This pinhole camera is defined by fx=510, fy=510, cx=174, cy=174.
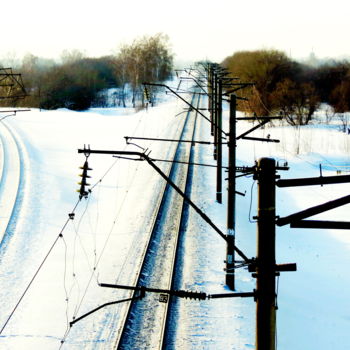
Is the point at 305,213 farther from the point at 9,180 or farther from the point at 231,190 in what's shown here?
the point at 9,180

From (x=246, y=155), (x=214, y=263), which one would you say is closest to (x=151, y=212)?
(x=214, y=263)

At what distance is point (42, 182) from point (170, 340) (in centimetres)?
1787

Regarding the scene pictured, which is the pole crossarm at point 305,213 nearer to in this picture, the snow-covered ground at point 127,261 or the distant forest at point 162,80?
the snow-covered ground at point 127,261

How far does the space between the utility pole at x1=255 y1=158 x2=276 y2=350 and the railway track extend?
4.65 ft

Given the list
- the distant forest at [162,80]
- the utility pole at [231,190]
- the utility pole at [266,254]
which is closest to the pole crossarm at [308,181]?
the utility pole at [266,254]

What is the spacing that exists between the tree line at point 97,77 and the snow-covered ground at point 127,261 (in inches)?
1455

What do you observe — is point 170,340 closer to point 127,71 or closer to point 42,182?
point 42,182

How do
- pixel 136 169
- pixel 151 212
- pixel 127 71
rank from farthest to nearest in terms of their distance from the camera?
pixel 127 71 < pixel 136 169 < pixel 151 212

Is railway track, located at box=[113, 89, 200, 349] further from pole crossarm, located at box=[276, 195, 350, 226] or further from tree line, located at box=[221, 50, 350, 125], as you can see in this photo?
tree line, located at box=[221, 50, 350, 125]

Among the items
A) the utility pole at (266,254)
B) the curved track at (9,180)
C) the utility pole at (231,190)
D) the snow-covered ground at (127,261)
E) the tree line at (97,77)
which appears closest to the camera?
the utility pole at (266,254)

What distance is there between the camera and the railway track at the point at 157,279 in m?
11.9

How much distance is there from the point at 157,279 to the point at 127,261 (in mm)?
2001

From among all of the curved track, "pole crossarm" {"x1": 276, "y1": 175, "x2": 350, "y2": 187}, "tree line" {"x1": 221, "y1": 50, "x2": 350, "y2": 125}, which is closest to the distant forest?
"tree line" {"x1": 221, "y1": 50, "x2": 350, "y2": 125}

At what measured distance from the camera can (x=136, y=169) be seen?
30688 mm
